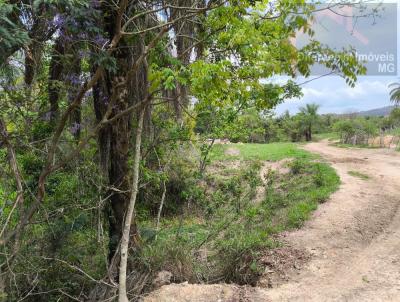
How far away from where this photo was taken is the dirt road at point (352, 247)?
5133mm

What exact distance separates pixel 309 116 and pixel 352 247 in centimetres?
3429

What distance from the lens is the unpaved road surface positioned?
5.04 m

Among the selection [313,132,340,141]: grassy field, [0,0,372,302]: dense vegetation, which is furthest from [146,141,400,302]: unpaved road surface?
[313,132,340,141]: grassy field

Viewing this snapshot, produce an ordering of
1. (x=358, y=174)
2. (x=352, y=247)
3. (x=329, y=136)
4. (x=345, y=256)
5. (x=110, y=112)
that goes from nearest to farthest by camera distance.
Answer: (x=110, y=112)
(x=345, y=256)
(x=352, y=247)
(x=358, y=174)
(x=329, y=136)

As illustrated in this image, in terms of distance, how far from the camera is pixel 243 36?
415 centimetres

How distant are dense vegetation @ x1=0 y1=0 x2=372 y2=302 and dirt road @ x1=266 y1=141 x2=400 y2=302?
2.68ft

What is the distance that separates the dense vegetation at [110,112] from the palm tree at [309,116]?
33.5m

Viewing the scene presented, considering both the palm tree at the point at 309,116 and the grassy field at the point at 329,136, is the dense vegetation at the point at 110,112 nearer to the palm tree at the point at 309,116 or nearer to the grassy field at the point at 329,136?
the grassy field at the point at 329,136

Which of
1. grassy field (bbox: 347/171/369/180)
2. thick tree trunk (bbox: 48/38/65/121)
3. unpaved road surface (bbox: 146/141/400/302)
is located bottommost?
unpaved road surface (bbox: 146/141/400/302)

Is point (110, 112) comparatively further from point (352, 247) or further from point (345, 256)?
point (352, 247)

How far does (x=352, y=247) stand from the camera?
6.74 m

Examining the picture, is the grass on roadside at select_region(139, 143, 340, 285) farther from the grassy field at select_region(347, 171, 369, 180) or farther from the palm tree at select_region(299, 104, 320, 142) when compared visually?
the palm tree at select_region(299, 104, 320, 142)

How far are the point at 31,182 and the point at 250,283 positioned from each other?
142 inches

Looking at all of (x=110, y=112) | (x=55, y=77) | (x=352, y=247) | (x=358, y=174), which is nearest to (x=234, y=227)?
(x=352, y=247)
